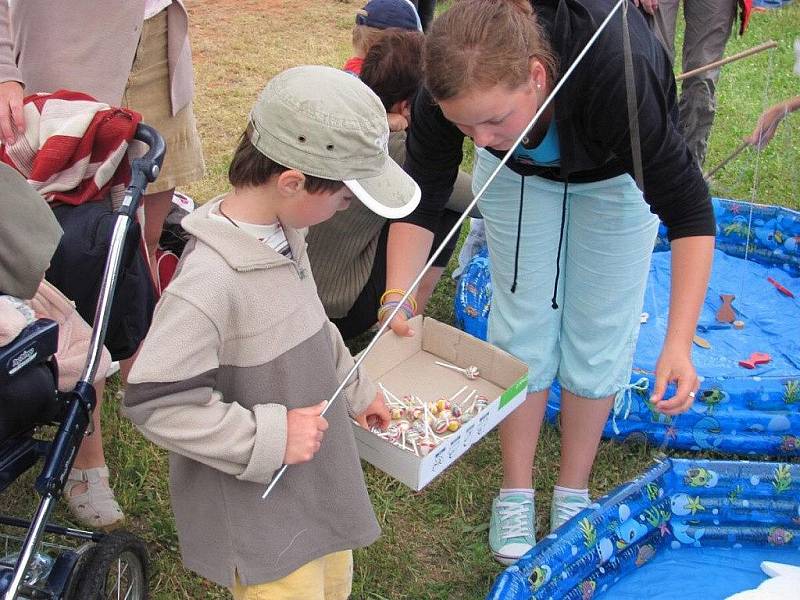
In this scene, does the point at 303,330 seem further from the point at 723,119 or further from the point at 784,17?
the point at 784,17

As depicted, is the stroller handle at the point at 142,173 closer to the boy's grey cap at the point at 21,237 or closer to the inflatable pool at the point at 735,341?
the boy's grey cap at the point at 21,237

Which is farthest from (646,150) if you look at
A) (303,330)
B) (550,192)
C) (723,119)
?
(723,119)

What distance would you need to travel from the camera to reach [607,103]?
175cm

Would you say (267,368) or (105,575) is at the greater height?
(267,368)

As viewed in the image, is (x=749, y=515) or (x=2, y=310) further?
(x=749, y=515)

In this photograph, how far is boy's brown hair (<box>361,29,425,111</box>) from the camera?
2.74 metres

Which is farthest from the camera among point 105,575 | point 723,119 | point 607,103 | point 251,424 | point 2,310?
point 723,119

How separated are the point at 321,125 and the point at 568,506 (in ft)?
4.62

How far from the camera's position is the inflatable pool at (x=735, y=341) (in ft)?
8.98

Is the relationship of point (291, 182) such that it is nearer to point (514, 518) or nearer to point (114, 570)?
point (114, 570)

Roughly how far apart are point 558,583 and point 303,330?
961 mm

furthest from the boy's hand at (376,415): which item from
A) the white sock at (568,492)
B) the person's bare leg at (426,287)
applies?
the person's bare leg at (426,287)

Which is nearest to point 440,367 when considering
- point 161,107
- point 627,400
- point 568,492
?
point 568,492

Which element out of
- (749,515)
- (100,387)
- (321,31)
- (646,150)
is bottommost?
(321,31)
